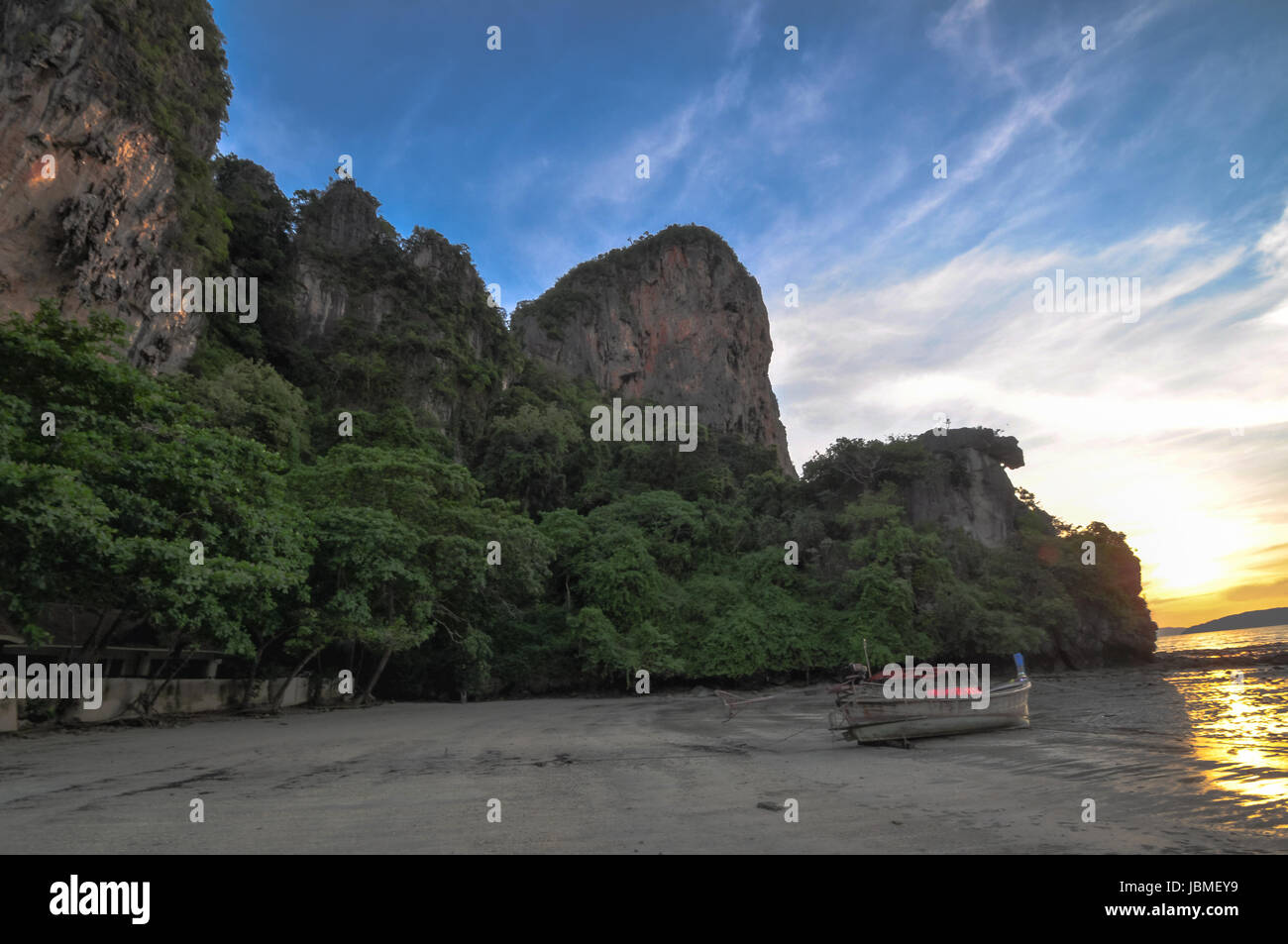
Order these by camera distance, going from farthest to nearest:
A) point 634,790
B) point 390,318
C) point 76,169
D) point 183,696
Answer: point 390,318
point 76,169
point 183,696
point 634,790

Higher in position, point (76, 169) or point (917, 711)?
point (76, 169)

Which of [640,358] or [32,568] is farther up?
[640,358]

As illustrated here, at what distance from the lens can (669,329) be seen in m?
107

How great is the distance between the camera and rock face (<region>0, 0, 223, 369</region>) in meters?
26.7

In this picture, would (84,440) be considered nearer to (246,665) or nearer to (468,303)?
(246,665)

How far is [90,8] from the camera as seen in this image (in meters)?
29.3

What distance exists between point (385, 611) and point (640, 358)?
80.9 meters

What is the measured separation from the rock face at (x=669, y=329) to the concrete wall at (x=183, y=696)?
6782 cm

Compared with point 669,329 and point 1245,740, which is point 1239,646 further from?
point 1245,740

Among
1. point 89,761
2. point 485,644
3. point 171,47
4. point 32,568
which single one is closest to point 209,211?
point 171,47

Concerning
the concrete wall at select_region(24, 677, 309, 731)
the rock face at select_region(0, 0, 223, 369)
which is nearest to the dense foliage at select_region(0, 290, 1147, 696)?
the concrete wall at select_region(24, 677, 309, 731)

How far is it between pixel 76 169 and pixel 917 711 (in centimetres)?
3770

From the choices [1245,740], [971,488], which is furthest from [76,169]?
[971,488]
